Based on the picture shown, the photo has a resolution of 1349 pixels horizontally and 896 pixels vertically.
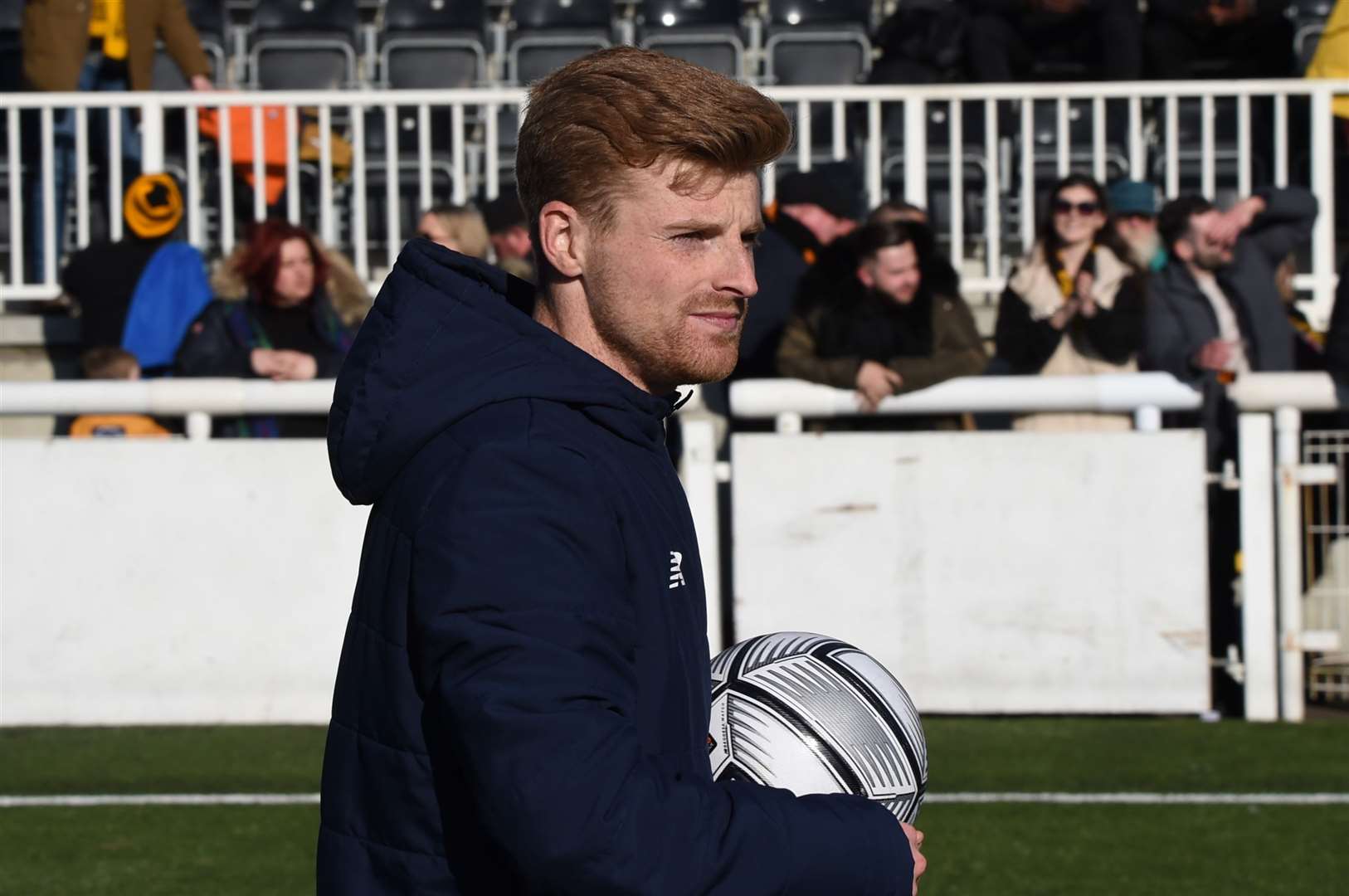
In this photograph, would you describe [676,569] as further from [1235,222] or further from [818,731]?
[1235,222]

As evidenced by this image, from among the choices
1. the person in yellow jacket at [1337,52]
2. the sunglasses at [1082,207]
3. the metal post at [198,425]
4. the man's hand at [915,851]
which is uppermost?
the person in yellow jacket at [1337,52]

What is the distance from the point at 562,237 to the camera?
220 cm

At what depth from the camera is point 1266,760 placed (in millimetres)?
6980

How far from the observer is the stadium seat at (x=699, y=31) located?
42.4 feet

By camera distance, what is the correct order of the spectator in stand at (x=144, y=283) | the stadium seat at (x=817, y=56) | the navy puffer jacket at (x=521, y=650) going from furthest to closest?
the stadium seat at (x=817, y=56)
the spectator in stand at (x=144, y=283)
the navy puffer jacket at (x=521, y=650)

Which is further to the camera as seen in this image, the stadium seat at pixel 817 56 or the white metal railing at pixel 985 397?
the stadium seat at pixel 817 56

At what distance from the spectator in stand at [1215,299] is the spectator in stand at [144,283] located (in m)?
4.26

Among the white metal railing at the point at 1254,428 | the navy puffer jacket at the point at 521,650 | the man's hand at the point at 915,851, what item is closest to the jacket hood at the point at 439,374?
the navy puffer jacket at the point at 521,650

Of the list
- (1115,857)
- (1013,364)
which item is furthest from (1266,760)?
(1013,364)

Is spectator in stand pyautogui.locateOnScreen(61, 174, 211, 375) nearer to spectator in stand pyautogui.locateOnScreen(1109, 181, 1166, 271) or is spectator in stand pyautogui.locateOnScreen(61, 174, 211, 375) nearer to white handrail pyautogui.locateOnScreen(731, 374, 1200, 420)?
white handrail pyautogui.locateOnScreen(731, 374, 1200, 420)

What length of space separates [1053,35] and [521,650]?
35.0ft

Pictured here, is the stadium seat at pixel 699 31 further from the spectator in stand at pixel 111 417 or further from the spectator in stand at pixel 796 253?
the spectator in stand at pixel 111 417

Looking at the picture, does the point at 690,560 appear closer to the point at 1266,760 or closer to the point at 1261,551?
the point at 1266,760

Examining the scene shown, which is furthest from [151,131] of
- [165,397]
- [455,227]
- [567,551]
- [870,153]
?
[567,551]
